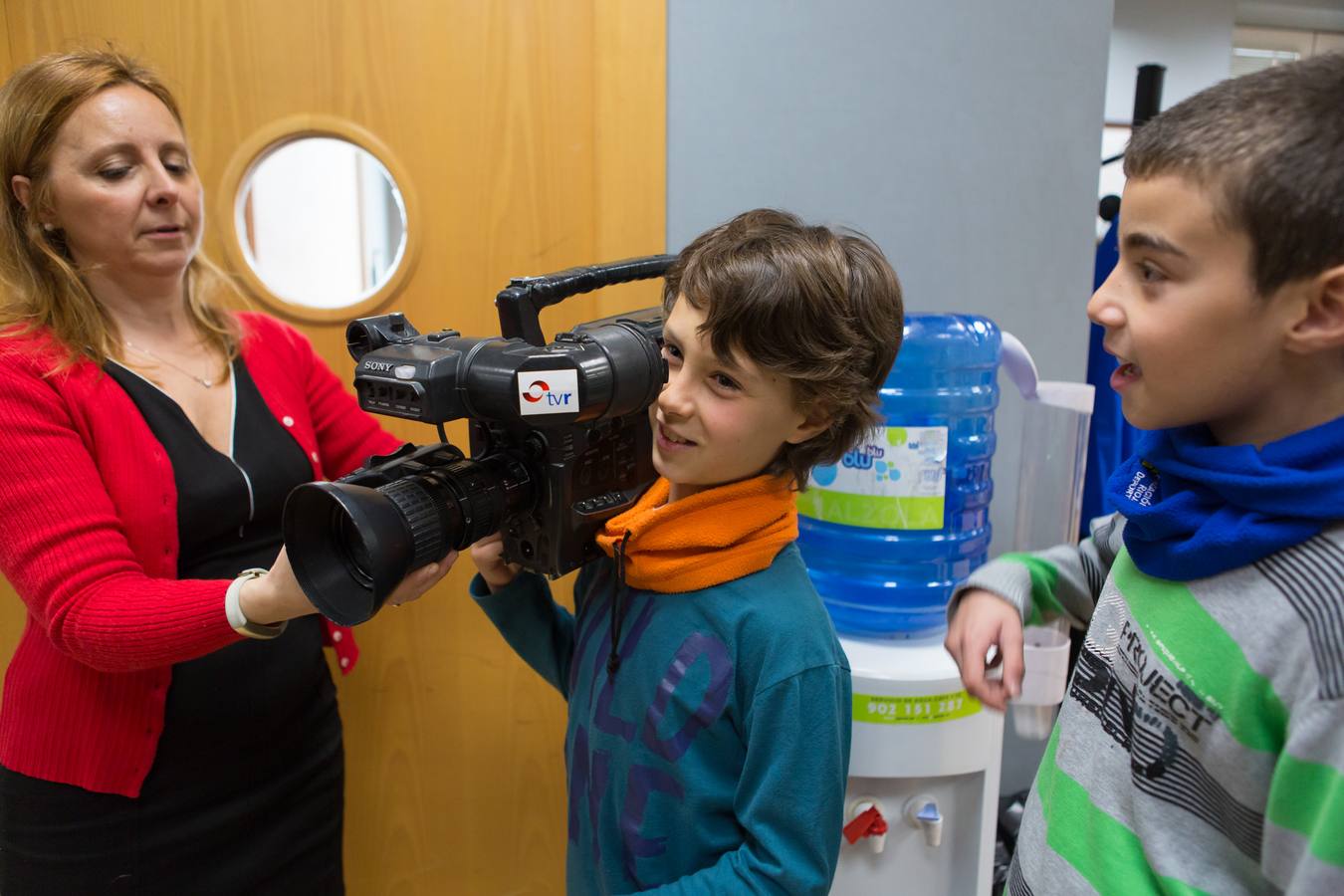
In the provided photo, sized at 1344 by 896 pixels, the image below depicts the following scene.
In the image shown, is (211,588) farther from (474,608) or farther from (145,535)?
(474,608)

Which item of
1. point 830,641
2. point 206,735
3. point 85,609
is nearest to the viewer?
point 830,641

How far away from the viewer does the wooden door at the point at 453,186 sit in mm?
1345

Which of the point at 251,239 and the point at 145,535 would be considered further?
the point at 251,239

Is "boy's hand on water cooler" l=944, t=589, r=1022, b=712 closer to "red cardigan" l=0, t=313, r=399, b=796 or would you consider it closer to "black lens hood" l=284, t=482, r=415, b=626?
"black lens hood" l=284, t=482, r=415, b=626

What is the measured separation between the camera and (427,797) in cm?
161

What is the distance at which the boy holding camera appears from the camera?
75cm

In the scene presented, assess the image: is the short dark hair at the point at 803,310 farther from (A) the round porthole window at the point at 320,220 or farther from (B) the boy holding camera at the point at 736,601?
(A) the round porthole window at the point at 320,220

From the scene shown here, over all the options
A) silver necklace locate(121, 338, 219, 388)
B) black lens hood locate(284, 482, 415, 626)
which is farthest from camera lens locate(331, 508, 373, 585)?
Result: silver necklace locate(121, 338, 219, 388)

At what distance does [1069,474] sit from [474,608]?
1.10m

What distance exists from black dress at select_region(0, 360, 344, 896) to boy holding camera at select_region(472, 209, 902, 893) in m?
0.50

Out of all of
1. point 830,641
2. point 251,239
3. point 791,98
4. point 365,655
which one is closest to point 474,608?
point 365,655

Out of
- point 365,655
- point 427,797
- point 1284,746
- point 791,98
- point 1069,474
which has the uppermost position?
point 791,98

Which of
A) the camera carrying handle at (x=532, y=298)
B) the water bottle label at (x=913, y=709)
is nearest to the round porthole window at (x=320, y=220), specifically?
the camera carrying handle at (x=532, y=298)

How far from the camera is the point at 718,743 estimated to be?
78 cm
